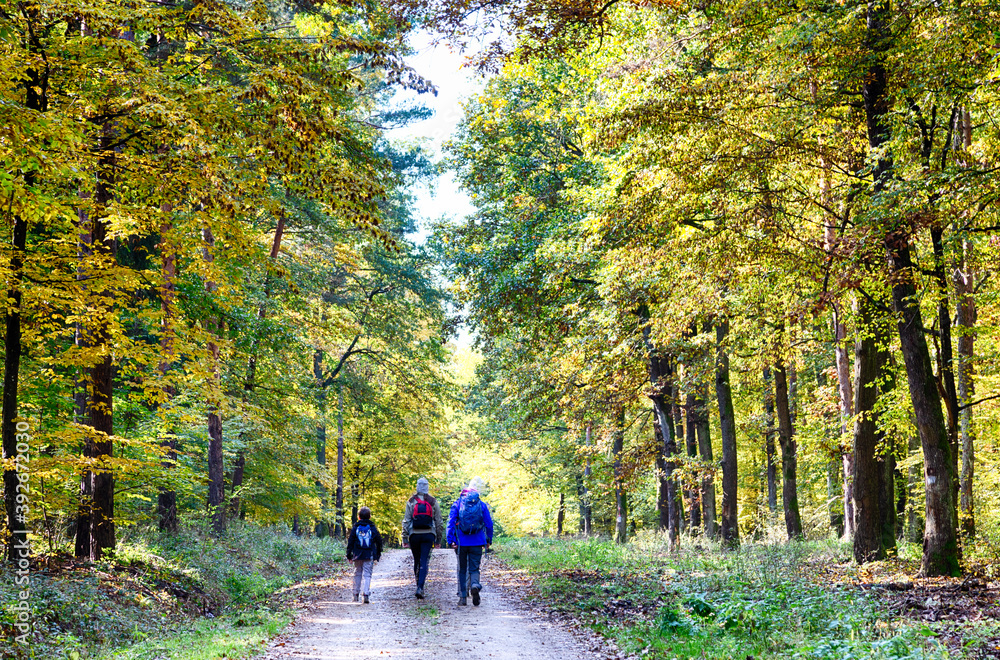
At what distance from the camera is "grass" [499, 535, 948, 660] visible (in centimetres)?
609

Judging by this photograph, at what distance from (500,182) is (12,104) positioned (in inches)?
564

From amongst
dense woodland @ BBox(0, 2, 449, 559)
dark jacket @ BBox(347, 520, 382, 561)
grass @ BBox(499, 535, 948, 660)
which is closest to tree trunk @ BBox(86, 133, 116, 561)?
dense woodland @ BBox(0, 2, 449, 559)

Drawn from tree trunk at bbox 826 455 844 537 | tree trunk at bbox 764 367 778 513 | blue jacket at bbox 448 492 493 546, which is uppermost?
tree trunk at bbox 764 367 778 513

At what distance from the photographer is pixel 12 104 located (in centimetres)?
582

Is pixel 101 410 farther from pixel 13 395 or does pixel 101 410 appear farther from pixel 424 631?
pixel 424 631

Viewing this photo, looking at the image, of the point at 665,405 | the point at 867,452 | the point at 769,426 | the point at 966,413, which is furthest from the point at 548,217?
the point at 769,426

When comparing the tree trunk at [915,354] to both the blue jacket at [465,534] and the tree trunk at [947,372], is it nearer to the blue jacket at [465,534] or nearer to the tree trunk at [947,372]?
the tree trunk at [947,372]

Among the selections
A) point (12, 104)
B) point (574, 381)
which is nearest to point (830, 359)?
point (574, 381)

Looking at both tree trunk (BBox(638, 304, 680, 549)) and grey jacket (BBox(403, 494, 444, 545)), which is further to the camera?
tree trunk (BBox(638, 304, 680, 549))

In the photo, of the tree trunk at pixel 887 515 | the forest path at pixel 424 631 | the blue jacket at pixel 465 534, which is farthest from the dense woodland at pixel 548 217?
the blue jacket at pixel 465 534

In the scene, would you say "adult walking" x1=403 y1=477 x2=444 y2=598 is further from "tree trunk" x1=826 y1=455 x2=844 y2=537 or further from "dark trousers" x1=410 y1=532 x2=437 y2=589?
"tree trunk" x1=826 y1=455 x2=844 y2=537

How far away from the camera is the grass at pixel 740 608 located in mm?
6086

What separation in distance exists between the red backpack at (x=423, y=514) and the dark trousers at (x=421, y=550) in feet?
0.62

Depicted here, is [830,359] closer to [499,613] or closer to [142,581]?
[499,613]
